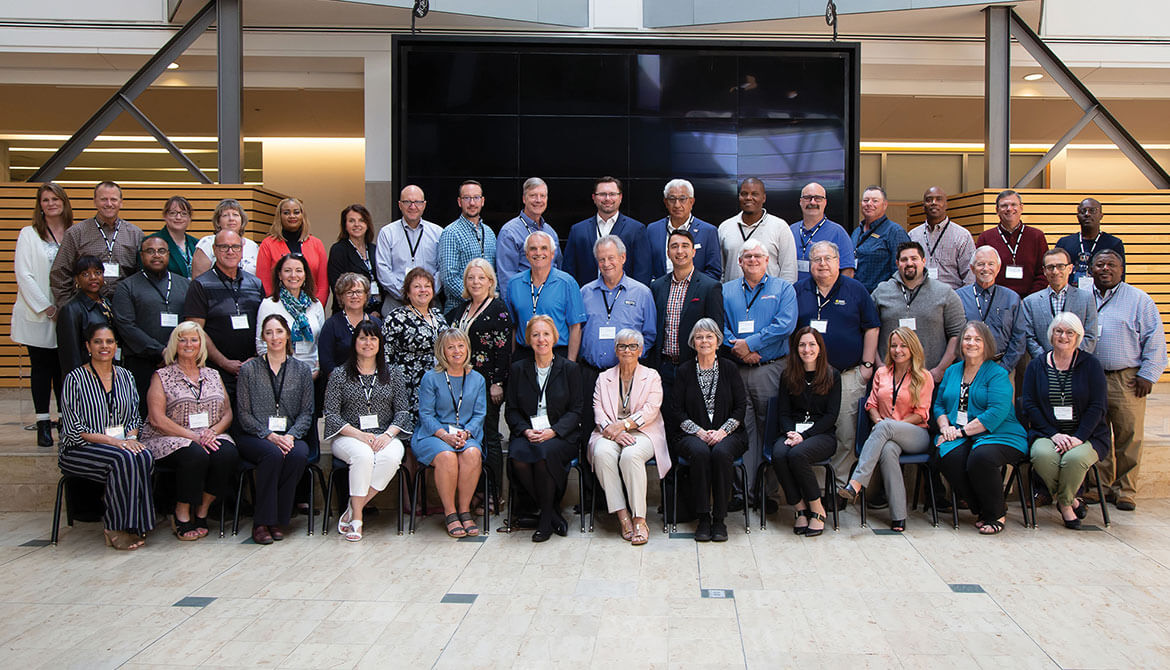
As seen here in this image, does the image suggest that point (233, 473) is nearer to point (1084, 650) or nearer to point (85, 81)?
point (1084, 650)

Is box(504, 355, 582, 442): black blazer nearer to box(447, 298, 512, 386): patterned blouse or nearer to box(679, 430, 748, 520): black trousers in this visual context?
box(447, 298, 512, 386): patterned blouse

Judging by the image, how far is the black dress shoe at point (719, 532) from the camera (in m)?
4.57

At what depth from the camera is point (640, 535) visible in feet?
15.0

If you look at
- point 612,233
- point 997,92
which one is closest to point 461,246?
point 612,233

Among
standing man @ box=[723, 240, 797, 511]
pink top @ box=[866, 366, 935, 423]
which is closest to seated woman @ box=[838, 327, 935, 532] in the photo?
pink top @ box=[866, 366, 935, 423]

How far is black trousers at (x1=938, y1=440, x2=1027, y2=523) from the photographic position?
4.68m

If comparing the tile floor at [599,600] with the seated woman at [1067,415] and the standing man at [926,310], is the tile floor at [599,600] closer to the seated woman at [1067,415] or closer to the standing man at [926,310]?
the seated woman at [1067,415]

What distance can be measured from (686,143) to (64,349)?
5082mm

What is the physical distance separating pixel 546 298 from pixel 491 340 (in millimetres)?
399

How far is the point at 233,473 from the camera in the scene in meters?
4.80

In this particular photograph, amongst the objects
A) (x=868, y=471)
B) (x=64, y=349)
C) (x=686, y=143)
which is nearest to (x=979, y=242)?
(x=868, y=471)

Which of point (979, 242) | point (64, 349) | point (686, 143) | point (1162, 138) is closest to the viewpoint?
point (64, 349)

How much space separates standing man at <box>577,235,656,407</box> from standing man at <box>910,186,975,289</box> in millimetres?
2121

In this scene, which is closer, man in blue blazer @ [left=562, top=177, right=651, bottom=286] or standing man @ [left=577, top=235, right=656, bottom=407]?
standing man @ [left=577, top=235, right=656, bottom=407]
